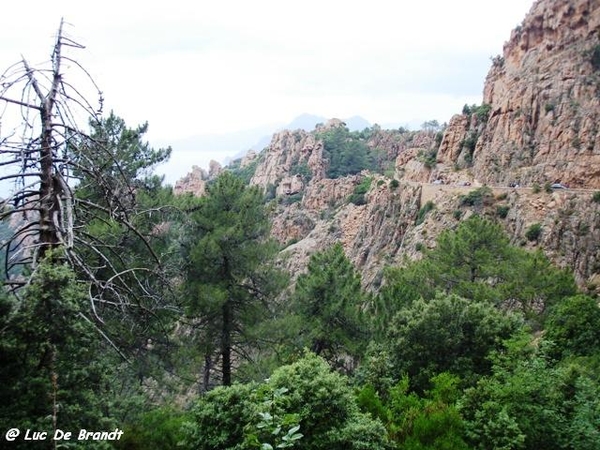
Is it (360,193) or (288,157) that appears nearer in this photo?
(360,193)

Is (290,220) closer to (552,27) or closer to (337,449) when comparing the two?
(552,27)

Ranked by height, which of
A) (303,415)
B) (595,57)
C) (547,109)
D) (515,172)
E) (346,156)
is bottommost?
(303,415)

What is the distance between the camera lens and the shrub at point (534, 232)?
29.8 m

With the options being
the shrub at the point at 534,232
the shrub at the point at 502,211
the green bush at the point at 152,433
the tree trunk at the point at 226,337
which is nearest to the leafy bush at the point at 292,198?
the shrub at the point at 502,211

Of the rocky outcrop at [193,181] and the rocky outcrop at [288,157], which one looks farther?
the rocky outcrop at [193,181]

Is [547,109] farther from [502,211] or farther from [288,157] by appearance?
[288,157]

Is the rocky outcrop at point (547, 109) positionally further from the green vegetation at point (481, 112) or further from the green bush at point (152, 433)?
Answer: the green bush at point (152, 433)

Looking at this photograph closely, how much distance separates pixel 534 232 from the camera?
97.8 feet

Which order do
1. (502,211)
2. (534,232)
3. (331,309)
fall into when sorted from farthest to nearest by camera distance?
1. (502,211)
2. (534,232)
3. (331,309)

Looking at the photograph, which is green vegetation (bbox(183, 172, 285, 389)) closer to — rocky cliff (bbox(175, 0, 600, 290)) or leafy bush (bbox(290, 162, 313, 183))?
rocky cliff (bbox(175, 0, 600, 290))

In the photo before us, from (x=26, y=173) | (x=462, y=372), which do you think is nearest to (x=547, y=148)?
(x=462, y=372)

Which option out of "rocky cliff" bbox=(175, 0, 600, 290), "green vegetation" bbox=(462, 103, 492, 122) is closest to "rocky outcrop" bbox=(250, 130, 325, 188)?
"rocky cliff" bbox=(175, 0, 600, 290)

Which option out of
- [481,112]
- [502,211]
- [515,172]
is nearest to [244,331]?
[502,211]

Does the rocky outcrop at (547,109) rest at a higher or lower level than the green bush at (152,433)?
higher
